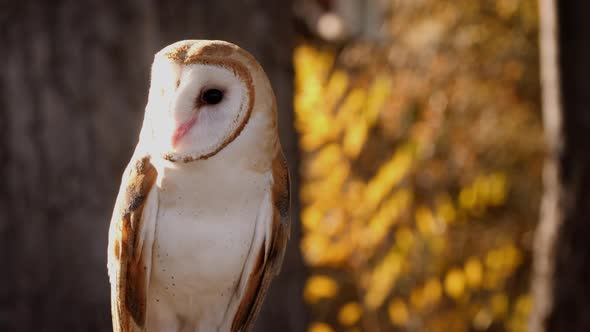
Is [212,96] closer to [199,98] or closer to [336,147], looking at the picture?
[199,98]

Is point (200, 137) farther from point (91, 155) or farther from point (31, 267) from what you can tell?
point (31, 267)

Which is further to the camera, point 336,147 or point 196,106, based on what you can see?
point 336,147

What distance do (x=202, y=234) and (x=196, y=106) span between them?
0.17 metres

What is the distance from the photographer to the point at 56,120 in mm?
2180

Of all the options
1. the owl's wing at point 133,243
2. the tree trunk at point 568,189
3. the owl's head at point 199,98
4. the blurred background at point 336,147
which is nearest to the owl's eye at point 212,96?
the owl's head at point 199,98

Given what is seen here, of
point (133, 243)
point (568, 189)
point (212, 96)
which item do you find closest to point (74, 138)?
point (133, 243)

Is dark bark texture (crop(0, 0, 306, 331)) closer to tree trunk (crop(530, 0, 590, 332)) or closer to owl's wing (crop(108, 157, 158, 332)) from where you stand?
owl's wing (crop(108, 157, 158, 332))

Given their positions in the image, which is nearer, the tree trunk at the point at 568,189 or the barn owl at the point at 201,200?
the barn owl at the point at 201,200

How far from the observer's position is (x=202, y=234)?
1.12 meters

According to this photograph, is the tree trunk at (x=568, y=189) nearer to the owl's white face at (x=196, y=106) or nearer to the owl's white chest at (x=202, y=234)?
the owl's white chest at (x=202, y=234)

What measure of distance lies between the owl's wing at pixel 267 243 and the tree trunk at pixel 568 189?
243cm

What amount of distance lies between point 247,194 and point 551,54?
273 centimetres

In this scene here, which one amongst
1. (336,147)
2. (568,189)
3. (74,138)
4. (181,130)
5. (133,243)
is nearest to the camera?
(181,130)

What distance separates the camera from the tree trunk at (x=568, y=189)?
345cm
